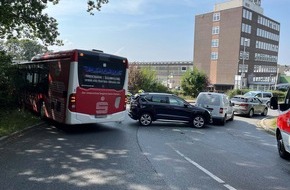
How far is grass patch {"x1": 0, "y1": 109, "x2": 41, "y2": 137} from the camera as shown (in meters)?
11.6

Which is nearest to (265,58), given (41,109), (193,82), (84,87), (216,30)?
(216,30)

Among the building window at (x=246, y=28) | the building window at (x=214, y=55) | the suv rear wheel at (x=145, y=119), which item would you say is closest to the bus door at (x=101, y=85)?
the suv rear wheel at (x=145, y=119)

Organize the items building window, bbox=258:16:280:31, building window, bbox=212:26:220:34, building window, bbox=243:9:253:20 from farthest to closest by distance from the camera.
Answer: building window, bbox=258:16:280:31 < building window, bbox=212:26:220:34 < building window, bbox=243:9:253:20

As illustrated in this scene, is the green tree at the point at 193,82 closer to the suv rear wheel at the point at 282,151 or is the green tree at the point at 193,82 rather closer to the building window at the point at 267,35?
the building window at the point at 267,35

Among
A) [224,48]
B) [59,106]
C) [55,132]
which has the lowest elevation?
[55,132]

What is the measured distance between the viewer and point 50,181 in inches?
238

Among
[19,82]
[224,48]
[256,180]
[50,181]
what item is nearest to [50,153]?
[50,181]

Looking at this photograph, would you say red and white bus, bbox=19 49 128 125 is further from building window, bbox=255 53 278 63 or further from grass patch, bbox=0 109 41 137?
building window, bbox=255 53 278 63

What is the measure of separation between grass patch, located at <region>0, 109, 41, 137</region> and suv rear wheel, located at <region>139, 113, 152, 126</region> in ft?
15.6

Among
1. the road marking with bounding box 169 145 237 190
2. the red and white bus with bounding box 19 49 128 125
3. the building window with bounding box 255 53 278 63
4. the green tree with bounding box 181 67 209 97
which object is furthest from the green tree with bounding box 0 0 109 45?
the building window with bounding box 255 53 278 63

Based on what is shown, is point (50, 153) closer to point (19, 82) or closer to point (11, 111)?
point (11, 111)

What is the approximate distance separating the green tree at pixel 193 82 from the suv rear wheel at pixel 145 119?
39.0m

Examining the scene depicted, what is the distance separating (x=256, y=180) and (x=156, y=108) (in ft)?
31.3

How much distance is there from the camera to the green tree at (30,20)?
A: 1566 centimetres
